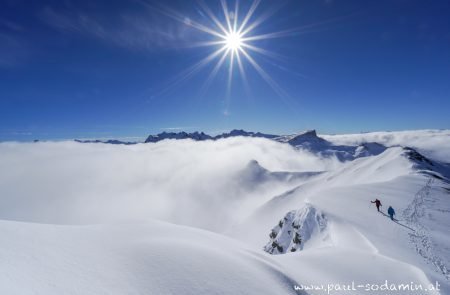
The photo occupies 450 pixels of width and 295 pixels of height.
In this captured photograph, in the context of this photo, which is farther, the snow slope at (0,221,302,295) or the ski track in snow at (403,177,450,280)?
the ski track in snow at (403,177,450,280)

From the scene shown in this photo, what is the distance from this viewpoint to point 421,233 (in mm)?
20125

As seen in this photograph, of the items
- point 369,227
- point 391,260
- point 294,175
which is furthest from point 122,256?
point 294,175

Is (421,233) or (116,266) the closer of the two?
(116,266)

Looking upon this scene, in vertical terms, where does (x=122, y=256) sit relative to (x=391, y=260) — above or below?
above

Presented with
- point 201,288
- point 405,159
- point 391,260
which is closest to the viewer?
point 201,288

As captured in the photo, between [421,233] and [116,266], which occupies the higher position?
[116,266]

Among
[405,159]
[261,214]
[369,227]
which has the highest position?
[405,159]

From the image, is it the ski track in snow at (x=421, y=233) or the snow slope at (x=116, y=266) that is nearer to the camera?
the snow slope at (x=116, y=266)

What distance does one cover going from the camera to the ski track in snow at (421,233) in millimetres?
15373

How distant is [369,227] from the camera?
22.0 meters

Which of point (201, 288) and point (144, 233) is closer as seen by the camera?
point (201, 288)

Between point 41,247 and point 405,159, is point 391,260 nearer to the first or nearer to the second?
point 41,247

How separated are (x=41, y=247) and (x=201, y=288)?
454 centimetres

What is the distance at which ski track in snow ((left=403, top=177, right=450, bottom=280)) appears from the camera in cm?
1537
